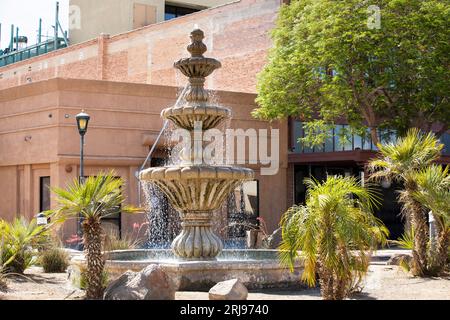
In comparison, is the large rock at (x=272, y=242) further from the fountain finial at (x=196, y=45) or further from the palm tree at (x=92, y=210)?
the palm tree at (x=92, y=210)

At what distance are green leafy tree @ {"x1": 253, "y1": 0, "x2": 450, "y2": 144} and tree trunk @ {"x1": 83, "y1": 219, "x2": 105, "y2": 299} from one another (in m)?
15.3

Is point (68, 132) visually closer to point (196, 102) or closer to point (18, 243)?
point (18, 243)

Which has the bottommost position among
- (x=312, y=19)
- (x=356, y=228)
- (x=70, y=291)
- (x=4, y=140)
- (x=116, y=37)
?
(x=70, y=291)

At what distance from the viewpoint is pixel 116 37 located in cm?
4372

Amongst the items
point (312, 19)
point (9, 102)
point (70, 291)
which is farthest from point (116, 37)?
point (70, 291)

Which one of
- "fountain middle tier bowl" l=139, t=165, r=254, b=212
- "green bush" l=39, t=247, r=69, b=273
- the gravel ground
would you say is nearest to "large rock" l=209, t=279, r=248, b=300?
the gravel ground

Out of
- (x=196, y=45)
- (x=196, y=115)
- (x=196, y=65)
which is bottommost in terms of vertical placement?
(x=196, y=115)

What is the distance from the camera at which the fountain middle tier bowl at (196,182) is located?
13938 mm

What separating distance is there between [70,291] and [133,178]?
15.3 metres

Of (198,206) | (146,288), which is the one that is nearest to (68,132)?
(198,206)

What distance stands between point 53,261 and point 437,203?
339 inches

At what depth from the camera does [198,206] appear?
47.8ft

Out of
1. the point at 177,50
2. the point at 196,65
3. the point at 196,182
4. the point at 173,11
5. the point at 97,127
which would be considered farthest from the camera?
the point at 173,11
